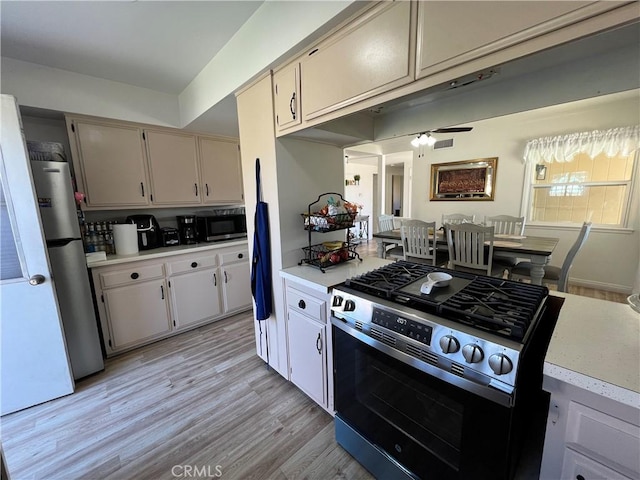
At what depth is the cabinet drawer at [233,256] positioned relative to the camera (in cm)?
287

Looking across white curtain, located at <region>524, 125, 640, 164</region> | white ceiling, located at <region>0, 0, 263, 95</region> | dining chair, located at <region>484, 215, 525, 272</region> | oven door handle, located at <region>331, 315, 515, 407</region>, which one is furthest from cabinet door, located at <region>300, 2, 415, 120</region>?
white curtain, located at <region>524, 125, 640, 164</region>

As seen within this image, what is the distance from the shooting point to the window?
3.38m

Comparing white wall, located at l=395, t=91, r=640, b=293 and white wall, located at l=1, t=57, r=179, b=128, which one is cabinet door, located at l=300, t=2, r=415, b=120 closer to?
white wall, located at l=1, t=57, r=179, b=128

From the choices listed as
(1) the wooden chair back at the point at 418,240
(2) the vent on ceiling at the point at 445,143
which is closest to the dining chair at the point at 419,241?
(1) the wooden chair back at the point at 418,240

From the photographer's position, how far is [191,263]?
268 centimetres

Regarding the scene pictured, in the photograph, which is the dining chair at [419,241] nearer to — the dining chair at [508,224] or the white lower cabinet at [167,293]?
the dining chair at [508,224]

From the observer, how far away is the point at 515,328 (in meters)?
0.80

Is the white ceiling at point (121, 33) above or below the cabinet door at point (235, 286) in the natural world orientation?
above

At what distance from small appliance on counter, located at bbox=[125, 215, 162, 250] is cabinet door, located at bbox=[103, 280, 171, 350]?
0.50 m

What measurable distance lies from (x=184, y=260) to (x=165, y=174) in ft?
3.26

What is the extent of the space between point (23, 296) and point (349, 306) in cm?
219

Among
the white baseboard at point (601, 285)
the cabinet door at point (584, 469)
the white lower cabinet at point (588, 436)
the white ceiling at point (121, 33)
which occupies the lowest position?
the white baseboard at point (601, 285)

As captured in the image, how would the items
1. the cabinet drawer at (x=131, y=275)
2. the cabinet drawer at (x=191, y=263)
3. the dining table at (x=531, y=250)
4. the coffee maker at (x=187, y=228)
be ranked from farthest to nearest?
the coffee maker at (x=187, y=228)
the cabinet drawer at (x=191, y=263)
the dining table at (x=531, y=250)
the cabinet drawer at (x=131, y=275)

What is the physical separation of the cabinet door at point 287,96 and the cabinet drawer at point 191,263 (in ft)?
5.69
